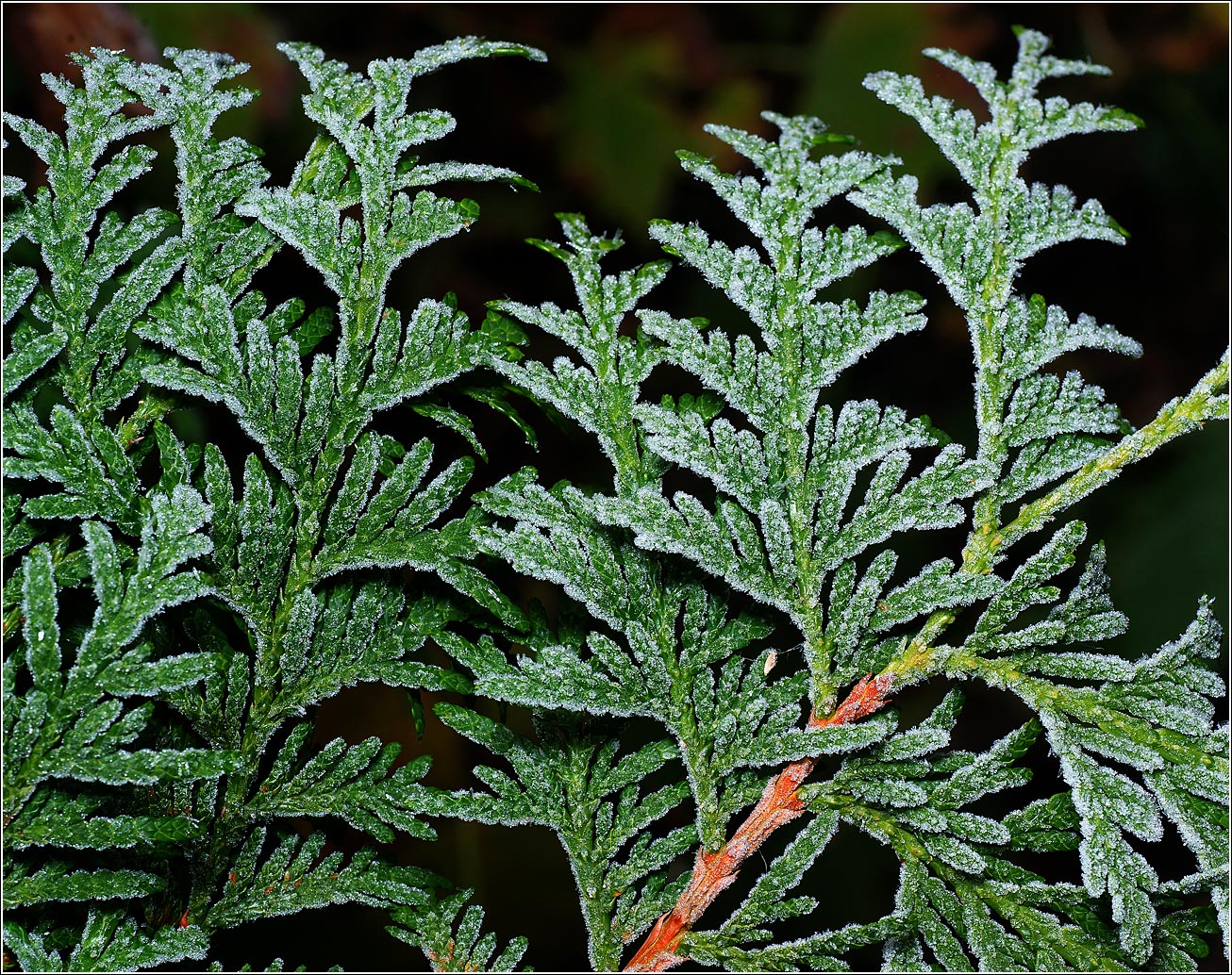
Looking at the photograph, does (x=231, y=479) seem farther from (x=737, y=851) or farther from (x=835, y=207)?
(x=835, y=207)

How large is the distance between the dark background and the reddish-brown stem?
1.56m

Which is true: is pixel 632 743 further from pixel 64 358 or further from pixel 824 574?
pixel 64 358

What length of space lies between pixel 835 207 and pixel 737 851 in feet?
7.69

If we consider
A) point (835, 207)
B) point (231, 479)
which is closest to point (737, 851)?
point (231, 479)

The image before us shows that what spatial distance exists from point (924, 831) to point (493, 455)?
54.1 inches

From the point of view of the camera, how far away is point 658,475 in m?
1.19

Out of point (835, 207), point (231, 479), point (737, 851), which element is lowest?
point (737, 851)

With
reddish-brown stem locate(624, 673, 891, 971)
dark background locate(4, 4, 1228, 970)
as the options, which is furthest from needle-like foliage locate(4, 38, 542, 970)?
dark background locate(4, 4, 1228, 970)

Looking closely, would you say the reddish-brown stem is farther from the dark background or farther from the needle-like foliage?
the dark background

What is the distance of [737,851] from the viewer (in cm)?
118

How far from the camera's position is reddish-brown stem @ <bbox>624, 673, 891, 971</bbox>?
3.83 feet

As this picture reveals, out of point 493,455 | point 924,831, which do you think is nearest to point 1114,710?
point 924,831

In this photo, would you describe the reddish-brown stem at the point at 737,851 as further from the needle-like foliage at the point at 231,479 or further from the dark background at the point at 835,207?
the dark background at the point at 835,207

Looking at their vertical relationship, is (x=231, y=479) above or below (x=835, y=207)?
below
